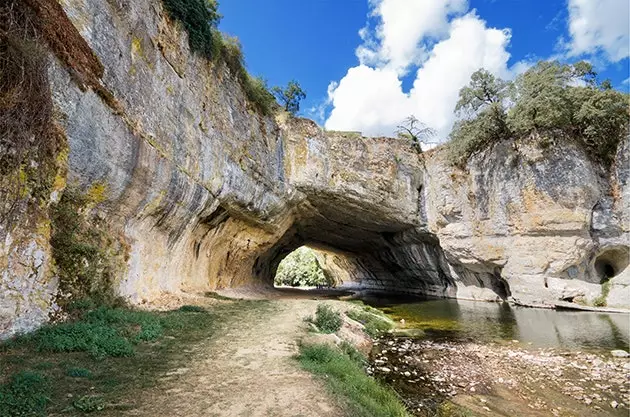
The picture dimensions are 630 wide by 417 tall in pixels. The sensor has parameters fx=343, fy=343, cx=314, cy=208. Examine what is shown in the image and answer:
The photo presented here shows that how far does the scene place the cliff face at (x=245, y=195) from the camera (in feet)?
26.2

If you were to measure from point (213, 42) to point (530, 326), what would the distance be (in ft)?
61.1

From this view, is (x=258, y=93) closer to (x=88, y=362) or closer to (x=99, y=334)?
(x=99, y=334)

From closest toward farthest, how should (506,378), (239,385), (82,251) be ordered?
1. (239,385)
2. (82,251)
3. (506,378)

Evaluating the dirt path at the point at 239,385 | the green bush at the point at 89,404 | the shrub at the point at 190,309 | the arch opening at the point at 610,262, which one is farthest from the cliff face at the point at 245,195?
the dirt path at the point at 239,385

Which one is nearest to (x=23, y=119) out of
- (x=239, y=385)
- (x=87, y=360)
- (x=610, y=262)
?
(x=87, y=360)

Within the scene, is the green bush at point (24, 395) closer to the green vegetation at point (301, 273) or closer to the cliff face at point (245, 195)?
the cliff face at point (245, 195)

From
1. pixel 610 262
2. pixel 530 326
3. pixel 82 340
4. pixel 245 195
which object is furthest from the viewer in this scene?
Result: pixel 610 262

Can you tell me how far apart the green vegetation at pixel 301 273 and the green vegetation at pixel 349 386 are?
172ft

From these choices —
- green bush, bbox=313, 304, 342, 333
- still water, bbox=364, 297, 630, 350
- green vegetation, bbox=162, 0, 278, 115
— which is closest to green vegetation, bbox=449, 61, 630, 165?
still water, bbox=364, 297, 630, 350

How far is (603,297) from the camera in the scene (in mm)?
18688

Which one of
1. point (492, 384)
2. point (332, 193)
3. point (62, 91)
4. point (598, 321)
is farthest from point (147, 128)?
point (598, 321)

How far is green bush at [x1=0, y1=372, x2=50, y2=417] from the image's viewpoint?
3.61 m

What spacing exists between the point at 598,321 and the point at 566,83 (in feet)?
43.5

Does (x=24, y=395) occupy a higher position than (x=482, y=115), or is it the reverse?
(x=482, y=115)
